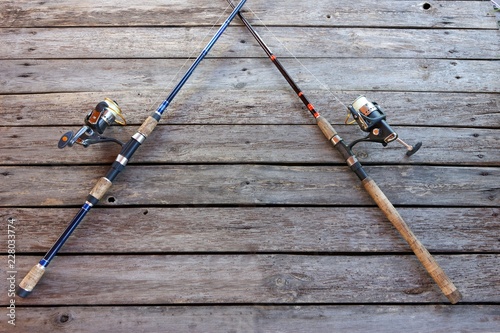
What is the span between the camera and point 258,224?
84.0 inches

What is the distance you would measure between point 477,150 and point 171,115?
166cm

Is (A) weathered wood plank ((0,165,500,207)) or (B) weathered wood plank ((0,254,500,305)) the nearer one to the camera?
(B) weathered wood plank ((0,254,500,305))

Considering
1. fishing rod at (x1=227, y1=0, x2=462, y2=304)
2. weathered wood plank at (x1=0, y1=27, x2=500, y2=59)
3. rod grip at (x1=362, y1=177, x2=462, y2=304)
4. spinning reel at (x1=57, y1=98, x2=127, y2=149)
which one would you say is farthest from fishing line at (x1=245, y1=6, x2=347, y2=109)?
spinning reel at (x1=57, y1=98, x2=127, y2=149)

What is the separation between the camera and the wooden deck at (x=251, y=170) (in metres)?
1.99

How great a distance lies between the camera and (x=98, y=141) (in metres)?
2.17

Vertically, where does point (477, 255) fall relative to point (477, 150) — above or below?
below

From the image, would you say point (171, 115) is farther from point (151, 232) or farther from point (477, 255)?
point (477, 255)

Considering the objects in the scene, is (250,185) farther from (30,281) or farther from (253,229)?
(30,281)

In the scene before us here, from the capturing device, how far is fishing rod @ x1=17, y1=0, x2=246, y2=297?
1.96m

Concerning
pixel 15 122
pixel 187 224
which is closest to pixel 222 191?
pixel 187 224

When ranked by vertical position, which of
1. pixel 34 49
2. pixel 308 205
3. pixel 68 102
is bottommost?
pixel 308 205

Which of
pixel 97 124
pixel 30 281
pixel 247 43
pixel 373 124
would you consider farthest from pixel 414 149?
pixel 30 281

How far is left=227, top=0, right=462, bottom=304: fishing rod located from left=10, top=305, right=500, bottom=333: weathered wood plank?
0.42 ft

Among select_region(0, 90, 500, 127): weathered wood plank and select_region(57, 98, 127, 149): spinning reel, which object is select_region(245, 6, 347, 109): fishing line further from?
select_region(57, 98, 127, 149): spinning reel
